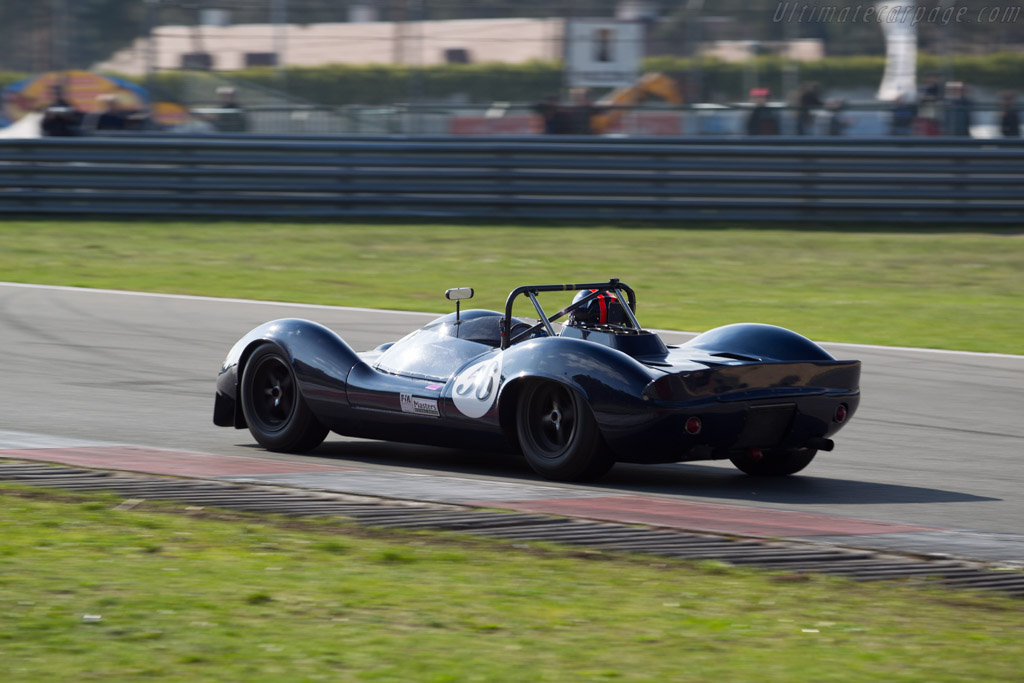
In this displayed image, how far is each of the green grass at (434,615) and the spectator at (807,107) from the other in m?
14.4

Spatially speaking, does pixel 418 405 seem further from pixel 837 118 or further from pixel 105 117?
pixel 105 117

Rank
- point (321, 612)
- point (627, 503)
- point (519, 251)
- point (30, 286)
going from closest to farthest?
point (321, 612) → point (627, 503) → point (30, 286) → point (519, 251)

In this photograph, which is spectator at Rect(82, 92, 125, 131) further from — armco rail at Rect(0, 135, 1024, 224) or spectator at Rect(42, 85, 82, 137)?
armco rail at Rect(0, 135, 1024, 224)

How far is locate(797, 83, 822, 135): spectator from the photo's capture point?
63.1 feet

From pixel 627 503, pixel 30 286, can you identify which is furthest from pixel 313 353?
pixel 30 286

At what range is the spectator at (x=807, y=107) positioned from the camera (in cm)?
1922

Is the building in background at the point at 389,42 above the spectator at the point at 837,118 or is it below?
above

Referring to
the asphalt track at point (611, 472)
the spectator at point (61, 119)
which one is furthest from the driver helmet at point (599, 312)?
the spectator at point (61, 119)

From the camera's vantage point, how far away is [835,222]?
19.4 m

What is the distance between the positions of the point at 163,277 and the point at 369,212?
4.65 m

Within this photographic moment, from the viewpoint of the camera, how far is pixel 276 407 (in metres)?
8.35

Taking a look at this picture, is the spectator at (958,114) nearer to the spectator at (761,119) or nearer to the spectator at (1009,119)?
the spectator at (1009,119)

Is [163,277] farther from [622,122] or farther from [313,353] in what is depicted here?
[313,353]

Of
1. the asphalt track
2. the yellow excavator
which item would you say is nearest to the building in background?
the yellow excavator
